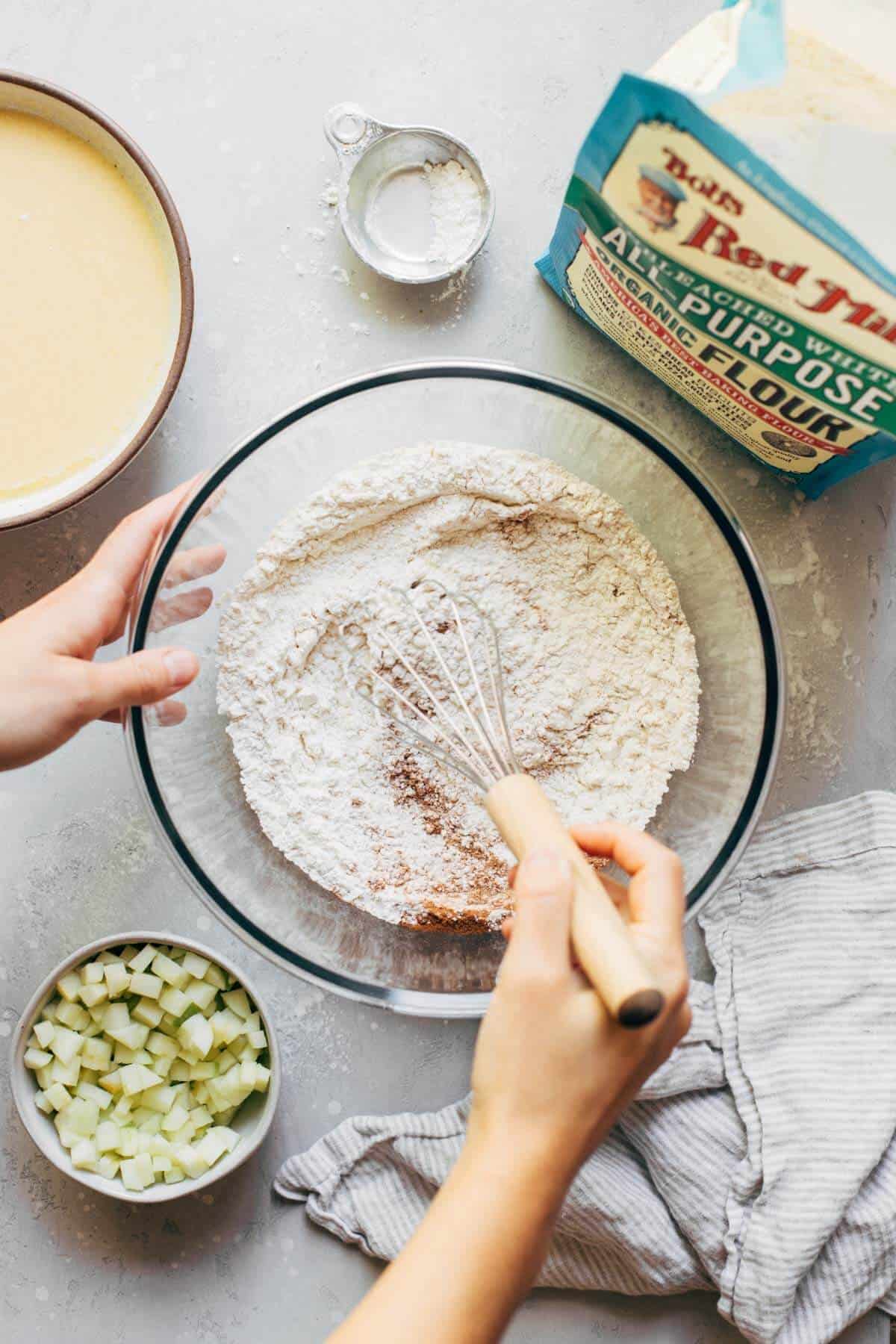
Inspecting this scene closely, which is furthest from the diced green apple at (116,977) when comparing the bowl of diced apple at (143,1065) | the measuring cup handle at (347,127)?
the measuring cup handle at (347,127)

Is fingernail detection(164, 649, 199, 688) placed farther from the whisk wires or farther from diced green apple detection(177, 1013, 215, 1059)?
diced green apple detection(177, 1013, 215, 1059)

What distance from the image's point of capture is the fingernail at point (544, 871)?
73cm

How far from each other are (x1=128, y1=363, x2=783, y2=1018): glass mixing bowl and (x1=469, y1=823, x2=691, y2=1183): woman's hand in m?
0.35

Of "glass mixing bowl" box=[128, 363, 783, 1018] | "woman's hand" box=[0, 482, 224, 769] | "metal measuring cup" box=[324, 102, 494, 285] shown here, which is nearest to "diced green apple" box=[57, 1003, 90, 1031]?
"glass mixing bowl" box=[128, 363, 783, 1018]

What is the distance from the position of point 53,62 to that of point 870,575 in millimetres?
1106

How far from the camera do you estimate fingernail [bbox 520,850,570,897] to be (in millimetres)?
728

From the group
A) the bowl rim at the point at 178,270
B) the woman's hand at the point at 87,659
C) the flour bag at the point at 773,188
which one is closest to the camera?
the flour bag at the point at 773,188

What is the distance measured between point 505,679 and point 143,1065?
601 millimetres

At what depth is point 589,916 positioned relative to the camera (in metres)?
0.71

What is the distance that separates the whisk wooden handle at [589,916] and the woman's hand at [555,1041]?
0.06 ft

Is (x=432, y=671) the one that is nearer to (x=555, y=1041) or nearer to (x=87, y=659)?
(x=87, y=659)

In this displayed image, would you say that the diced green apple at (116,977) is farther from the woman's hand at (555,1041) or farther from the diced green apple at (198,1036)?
the woman's hand at (555,1041)

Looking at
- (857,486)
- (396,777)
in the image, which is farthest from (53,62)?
(857,486)

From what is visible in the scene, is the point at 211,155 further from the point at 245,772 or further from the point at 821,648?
the point at 821,648
